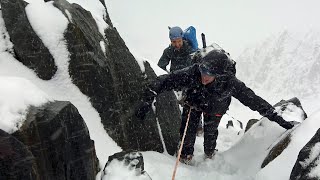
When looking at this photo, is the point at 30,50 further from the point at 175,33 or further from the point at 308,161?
the point at 308,161

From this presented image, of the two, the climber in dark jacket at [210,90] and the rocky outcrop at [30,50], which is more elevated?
the rocky outcrop at [30,50]

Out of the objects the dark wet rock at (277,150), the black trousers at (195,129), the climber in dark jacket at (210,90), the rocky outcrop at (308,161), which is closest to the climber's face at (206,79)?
the climber in dark jacket at (210,90)

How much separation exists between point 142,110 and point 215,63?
1984mm

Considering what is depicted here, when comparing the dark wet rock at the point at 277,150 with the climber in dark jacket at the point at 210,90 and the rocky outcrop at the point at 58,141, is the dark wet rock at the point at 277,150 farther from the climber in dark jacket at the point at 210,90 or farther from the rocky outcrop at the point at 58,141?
the rocky outcrop at the point at 58,141

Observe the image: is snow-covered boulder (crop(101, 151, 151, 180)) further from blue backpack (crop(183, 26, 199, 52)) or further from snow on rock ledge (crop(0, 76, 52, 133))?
blue backpack (crop(183, 26, 199, 52))

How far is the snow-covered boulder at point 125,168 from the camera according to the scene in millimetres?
6764

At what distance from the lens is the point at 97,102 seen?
834cm

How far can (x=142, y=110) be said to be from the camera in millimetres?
8836

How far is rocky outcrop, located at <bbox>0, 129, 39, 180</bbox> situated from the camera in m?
4.84

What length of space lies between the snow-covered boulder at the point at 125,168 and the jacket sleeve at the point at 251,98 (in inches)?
115

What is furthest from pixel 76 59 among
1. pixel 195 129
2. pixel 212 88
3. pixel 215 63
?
pixel 195 129

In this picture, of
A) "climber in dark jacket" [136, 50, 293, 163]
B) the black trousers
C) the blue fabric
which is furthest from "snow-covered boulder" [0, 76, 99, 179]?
→ the blue fabric

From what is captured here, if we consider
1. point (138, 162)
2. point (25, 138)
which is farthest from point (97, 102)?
point (25, 138)

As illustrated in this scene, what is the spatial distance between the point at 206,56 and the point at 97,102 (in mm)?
2525
